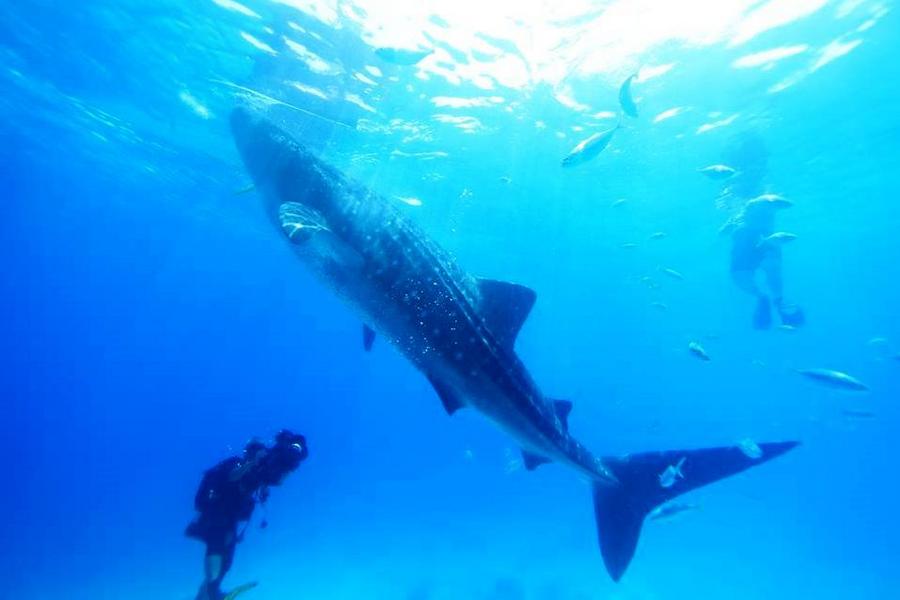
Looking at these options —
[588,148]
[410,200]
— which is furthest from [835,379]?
[410,200]

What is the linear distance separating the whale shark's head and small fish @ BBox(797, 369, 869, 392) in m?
11.0

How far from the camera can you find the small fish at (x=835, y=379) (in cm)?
991

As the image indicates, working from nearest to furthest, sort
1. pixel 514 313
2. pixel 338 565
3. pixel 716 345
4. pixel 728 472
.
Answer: pixel 514 313, pixel 728 472, pixel 338 565, pixel 716 345

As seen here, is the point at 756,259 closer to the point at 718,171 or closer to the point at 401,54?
the point at 718,171

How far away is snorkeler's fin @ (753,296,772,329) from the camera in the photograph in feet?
65.3

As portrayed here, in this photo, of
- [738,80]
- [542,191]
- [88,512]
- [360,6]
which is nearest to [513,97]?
[360,6]

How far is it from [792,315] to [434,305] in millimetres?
19081

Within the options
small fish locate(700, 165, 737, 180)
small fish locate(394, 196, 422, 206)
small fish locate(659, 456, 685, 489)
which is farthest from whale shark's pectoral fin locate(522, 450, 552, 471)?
small fish locate(394, 196, 422, 206)

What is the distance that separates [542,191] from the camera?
25.1 metres

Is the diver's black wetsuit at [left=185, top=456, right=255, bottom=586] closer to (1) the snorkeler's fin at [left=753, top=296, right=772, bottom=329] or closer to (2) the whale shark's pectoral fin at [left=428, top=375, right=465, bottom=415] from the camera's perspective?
(2) the whale shark's pectoral fin at [left=428, top=375, right=465, bottom=415]

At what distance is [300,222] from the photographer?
3.34m

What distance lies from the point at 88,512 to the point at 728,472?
5621cm

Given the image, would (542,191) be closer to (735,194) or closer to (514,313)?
(735,194)

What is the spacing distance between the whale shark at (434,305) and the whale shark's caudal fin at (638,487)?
22 mm
